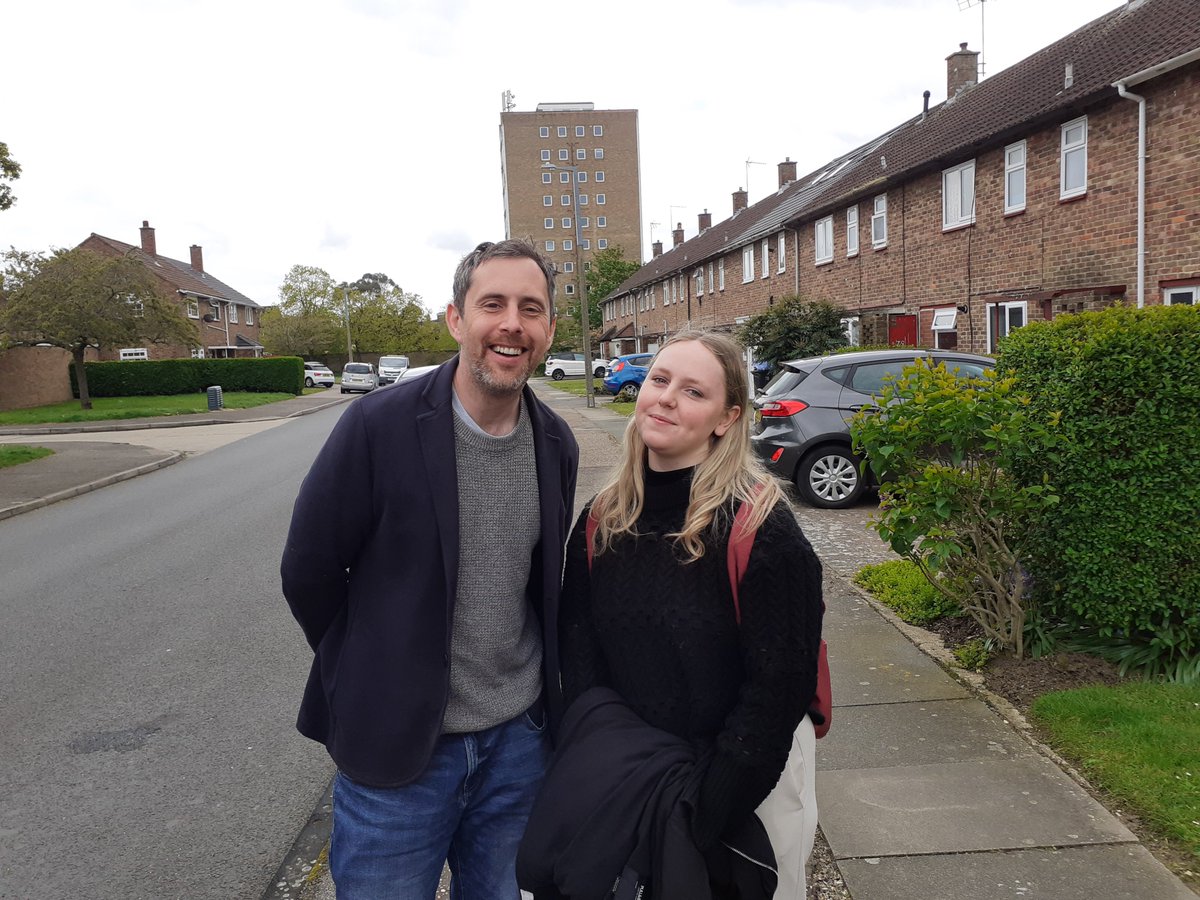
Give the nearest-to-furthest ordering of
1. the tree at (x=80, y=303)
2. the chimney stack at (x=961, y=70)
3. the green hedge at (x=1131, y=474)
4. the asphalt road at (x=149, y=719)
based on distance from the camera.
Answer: the asphalt road at (x=149, y=719)
the green hedge at (x=1131, y=474)
the chimney stack at (x=961, y=70)
the tree at (x=80, y=303)

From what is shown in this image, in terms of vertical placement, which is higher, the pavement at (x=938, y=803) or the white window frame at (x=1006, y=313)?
the white window frame at (x=1006, y=313)

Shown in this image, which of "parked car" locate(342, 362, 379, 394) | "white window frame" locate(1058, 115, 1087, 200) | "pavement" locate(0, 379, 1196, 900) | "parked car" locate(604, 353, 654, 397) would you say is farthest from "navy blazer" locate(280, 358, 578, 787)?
"parked car" locate(342, 362, 379, 394)

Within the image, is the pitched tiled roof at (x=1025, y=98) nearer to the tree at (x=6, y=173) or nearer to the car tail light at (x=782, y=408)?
the car tail light at (x=782, y=408)

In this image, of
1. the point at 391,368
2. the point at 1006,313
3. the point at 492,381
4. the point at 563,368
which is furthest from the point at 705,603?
the point at 563,368

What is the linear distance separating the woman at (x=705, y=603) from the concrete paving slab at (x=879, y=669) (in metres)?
2.30

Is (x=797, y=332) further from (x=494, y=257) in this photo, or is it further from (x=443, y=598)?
(x=443, y=598)

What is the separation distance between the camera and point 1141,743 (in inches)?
149

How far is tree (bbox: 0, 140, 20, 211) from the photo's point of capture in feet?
56.4

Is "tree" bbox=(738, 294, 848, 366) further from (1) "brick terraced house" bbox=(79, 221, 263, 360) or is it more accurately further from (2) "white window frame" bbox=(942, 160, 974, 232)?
(1) "brick terraced house" bbox=(79, 221, 263, 360)

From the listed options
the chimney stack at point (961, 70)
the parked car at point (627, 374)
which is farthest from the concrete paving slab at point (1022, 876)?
the parked car at point (627, 374)

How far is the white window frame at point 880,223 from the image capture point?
2181 centimetres

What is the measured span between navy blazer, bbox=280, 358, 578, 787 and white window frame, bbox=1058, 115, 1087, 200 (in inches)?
619

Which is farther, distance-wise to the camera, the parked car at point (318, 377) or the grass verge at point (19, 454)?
the parked car at point (318, 377)

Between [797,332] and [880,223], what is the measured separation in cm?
370
